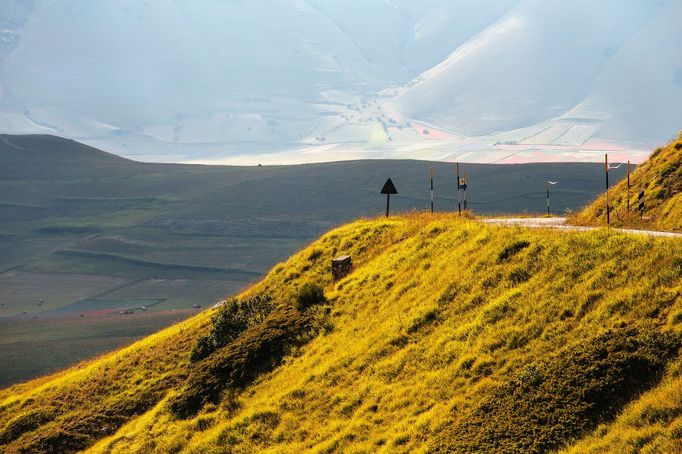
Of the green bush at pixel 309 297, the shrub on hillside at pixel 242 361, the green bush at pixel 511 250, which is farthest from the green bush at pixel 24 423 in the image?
the green bush at pixel 511 250

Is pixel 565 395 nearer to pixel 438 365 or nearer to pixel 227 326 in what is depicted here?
pixel 438 365

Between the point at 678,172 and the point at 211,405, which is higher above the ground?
the point at 678,172

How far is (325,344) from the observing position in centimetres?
2473

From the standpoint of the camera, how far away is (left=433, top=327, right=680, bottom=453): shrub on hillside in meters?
15.5

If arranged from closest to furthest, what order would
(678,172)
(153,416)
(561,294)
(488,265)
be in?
(561,294) < (488,265) < (153,416) < (678,172)

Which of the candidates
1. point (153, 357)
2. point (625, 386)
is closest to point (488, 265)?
point (625, 386)

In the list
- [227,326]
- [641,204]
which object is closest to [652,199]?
[641,204]

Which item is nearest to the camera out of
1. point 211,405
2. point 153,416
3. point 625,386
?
point 625,386

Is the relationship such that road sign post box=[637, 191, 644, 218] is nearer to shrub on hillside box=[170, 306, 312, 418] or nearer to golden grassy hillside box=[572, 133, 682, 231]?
golden grassy hillside box=[572, 133, 682, 231]

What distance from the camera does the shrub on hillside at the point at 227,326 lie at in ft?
98.9

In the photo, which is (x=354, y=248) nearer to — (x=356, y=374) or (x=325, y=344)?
(x=325, y=344)

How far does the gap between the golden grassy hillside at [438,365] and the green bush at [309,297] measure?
41 centimetres

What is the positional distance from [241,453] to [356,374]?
352 centimetres

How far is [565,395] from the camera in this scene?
1619 cm
